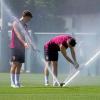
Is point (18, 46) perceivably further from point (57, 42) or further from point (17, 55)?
point (57, 42)

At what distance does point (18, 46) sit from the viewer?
48.8 feet

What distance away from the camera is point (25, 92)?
13.2 metres

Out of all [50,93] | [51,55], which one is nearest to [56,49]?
[51,55]

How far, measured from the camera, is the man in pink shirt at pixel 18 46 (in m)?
14.7

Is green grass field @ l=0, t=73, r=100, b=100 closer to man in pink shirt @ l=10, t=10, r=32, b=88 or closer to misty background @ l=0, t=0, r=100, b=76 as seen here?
man in pink shirt @ l=10, t=10, r=32, b=88

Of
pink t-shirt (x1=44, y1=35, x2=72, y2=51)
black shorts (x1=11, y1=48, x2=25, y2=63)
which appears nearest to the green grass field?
black shorts (x1=11, y1=48, x2=25, y2=63)

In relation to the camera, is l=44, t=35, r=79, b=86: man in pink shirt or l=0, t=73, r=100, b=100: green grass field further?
l=44, t=35, r=79, b=86: man in pink shirt

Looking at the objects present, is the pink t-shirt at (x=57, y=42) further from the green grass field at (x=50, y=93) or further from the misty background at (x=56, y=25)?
the misty background at (x=56, y=25)

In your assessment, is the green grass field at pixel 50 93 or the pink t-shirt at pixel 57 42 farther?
the pink t-shirt at pixel 57 42

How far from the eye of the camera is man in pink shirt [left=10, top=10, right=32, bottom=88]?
14696mm

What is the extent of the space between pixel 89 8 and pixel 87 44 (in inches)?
379

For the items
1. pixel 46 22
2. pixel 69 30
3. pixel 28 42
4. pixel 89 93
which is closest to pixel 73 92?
pixel 89 93

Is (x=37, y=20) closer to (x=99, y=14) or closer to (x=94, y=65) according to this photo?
(x=99, y=14)

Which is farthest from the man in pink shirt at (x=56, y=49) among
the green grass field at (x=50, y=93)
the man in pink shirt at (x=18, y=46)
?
the green grass field at (x=50, y=93)
